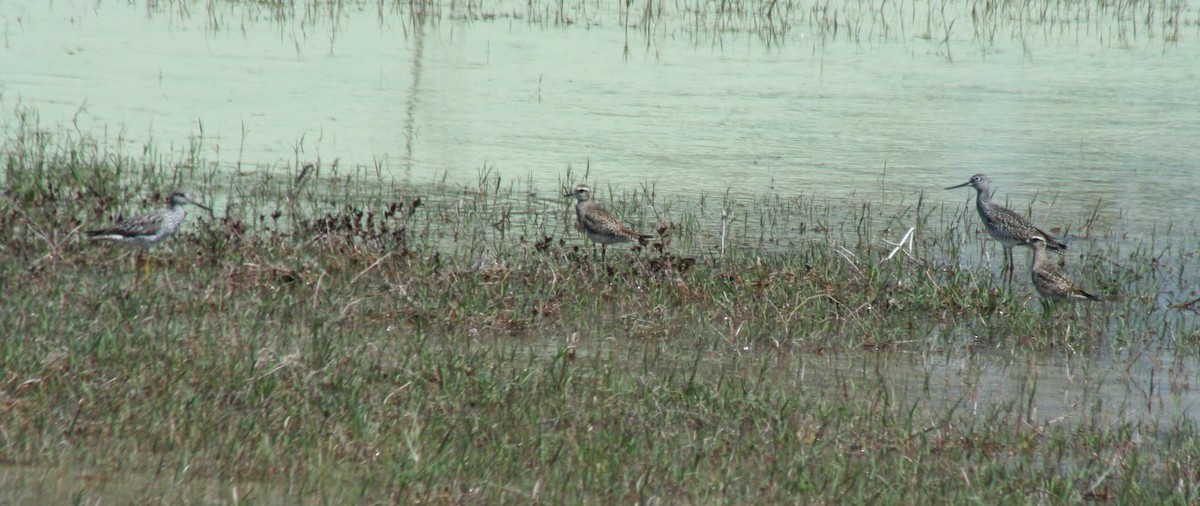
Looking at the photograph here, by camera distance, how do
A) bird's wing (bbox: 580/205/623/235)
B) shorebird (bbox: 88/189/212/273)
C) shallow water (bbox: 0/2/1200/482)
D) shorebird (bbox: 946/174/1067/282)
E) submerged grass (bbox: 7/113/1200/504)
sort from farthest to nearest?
1. shallow water (bbox: 0/2/1200/482)
2. shorebird (bbox: 946/174/1067/282)
3. bird's wing (bbox: 580/205/623/235)
4. shorebird (bbox: 88/189/212/273)
5. submerged grass (bbox: 7/113/1200/504)

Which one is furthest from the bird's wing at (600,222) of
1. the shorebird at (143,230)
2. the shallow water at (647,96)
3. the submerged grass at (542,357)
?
the shorebird at (143,230)

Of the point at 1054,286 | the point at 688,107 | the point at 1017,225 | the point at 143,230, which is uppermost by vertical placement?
the point at 688,107

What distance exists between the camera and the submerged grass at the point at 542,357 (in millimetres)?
5051

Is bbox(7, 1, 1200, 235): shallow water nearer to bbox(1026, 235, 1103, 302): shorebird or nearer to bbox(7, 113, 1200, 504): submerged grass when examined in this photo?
bbox(7, 113, 1200, 504): submerged grass

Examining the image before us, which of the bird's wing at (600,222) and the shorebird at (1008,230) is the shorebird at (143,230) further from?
the shorebird at (1008,230)

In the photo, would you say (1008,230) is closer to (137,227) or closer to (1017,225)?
(1017,225)

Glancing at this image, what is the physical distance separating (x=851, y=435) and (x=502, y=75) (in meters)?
11.2

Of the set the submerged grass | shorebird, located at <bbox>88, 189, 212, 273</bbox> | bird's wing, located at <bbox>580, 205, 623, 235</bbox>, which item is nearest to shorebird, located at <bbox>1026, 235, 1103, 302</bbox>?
the submerged grass

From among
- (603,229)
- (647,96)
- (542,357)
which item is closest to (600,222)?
(603,229)

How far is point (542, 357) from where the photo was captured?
677cm

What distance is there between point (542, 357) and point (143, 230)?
98.7 inches

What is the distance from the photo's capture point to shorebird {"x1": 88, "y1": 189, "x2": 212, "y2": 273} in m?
7.66

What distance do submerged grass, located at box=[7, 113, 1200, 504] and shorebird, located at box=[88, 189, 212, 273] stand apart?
164 millimetres

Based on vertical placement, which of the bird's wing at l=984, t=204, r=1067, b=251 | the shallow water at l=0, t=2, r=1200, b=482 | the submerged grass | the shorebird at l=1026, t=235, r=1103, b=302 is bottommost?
the submerged grass
